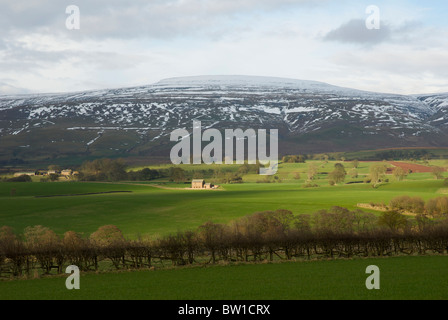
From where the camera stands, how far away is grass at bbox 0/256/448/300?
22.3m

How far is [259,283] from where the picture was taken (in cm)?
2567

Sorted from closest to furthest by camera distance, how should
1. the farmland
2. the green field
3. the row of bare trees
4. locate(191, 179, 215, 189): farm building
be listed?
the farmland
the row of bare trees
the green field
locate(191, 179, 215, 189): farm building

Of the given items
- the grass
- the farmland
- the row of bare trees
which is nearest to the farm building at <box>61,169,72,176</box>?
the farmland

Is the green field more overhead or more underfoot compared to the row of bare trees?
more underfoot

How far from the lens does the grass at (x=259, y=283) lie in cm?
2231

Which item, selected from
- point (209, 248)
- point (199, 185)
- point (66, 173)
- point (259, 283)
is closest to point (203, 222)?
point (209, 248)

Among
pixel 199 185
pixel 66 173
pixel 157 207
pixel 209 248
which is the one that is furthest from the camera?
pixel 66 173

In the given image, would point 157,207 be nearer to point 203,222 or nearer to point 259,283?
point 203,222

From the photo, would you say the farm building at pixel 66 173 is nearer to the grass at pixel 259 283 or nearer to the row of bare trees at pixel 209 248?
the row of bare trees at pixel 209 248

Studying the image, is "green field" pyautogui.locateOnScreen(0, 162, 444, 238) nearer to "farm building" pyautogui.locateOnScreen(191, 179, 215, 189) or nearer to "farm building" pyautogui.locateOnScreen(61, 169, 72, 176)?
"farm building" pyautogui.locateOnScreen(191, 179, 215, 189)
